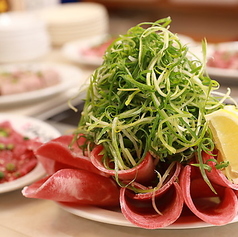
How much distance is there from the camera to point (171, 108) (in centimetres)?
101

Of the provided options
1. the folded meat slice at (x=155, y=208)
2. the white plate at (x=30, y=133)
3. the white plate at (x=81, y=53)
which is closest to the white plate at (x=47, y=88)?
the white plate at (x=81, y=53)

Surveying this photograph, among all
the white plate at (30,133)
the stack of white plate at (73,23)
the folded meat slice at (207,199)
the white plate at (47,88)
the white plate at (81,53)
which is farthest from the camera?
the stack of white plate at (73,23)

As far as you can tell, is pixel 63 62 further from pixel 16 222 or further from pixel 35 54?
pixel 16 222

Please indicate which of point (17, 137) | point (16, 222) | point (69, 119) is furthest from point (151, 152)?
point (69, 119)

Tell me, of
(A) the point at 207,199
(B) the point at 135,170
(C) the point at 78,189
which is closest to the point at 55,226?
(C) the point at 78,189

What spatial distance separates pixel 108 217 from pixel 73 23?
2555mm

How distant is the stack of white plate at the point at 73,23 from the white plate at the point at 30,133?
1.71 metres

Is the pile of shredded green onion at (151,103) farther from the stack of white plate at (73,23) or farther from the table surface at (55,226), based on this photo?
the stack of white plate at (73,23)

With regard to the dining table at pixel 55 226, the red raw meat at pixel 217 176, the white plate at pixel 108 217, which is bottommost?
the dining table at pixel 55 226

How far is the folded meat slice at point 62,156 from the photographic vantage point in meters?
1.11

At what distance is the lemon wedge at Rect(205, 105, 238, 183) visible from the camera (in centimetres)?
101

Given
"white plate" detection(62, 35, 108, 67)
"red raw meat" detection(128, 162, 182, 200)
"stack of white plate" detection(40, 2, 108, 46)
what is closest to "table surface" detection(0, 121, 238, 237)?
"red raw meat" detection(128, 162, 182, 200)

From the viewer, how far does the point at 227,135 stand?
1021 mm

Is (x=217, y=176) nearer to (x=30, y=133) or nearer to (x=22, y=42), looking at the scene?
(x=30, y=133)
